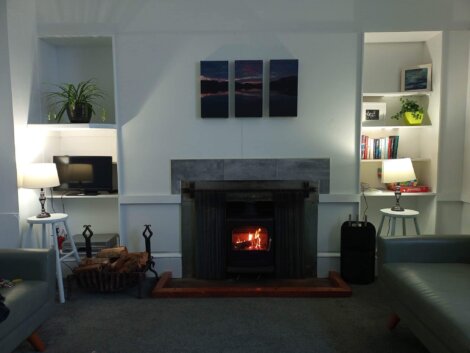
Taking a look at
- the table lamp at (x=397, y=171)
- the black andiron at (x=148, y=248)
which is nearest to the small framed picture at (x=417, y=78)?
the table lamp at (x=397, y=171)

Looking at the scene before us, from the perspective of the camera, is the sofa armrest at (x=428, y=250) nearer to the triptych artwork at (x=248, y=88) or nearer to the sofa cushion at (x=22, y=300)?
the triptych artwork at (x=248, y=88)

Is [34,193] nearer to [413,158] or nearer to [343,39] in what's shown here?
[343,39]

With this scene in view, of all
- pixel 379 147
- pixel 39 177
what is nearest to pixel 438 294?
pixel 379 147

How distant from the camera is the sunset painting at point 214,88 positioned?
3535 mm

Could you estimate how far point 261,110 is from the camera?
11.7 ft

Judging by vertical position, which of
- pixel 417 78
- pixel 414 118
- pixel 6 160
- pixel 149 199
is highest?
pixel 417 78

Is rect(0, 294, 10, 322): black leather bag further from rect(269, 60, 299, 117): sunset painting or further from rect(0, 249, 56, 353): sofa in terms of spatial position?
rect(269, 60, 299, 117): sunset painting

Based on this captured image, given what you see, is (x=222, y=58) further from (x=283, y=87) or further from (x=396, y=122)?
(x=396, y=122)

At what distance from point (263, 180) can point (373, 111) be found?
4.30ft

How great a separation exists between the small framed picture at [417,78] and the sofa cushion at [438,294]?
6.14 ft

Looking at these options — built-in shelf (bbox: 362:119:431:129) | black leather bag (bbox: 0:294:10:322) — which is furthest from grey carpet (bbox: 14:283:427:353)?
built-in shelf (bbox: 362:119:431:129)

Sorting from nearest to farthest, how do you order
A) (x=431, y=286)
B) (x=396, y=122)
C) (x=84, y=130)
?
(x=431, y=286) < (x=84, y=130) < (x=396, y=122)

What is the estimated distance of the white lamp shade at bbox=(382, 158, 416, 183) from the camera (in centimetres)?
349

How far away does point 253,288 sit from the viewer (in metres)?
3.33
